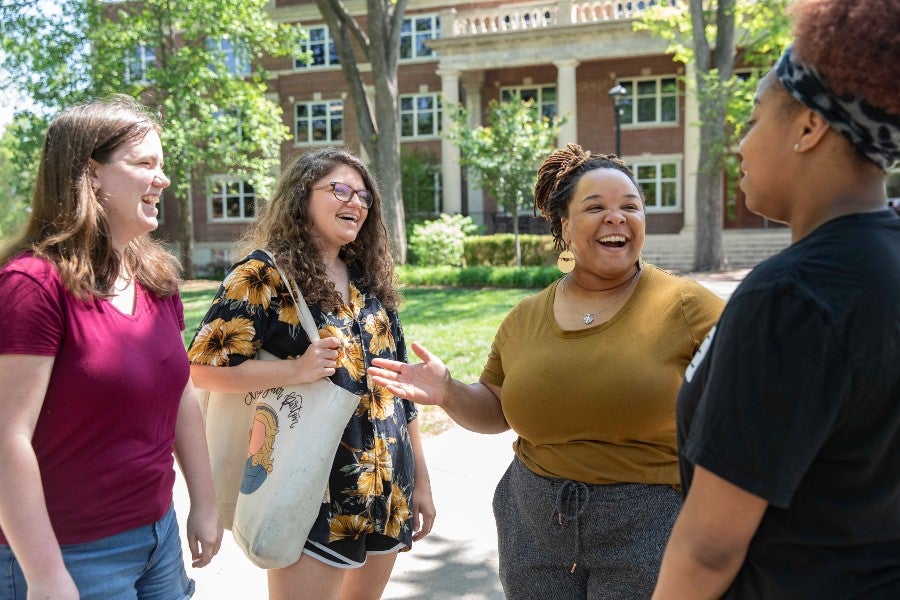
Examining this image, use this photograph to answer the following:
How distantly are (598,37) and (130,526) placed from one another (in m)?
28.7

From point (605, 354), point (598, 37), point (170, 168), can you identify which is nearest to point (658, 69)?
point (598, 37)

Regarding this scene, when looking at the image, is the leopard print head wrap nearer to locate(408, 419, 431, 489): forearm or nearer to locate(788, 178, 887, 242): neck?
locate(788, 178, 887, 242): neck

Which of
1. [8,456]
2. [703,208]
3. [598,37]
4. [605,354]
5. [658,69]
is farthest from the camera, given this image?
[658,69]

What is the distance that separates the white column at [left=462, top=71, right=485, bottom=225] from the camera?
31.4 meters

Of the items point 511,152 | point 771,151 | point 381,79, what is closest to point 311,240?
point 771,151

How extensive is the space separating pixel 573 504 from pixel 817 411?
1.28m

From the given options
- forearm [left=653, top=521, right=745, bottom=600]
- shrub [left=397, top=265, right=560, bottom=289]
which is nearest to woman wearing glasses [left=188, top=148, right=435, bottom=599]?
forearm [left=653, top=521, right=745, bottom=600]

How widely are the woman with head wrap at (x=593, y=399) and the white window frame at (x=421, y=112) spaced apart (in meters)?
31.0

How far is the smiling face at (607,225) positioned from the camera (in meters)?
2.67

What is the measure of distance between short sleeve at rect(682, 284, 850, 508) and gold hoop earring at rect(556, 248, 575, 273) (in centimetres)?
149

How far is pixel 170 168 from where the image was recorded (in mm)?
24625

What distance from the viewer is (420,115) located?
34.0 m

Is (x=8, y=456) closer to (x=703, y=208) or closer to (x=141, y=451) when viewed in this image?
(x=141, y=451)

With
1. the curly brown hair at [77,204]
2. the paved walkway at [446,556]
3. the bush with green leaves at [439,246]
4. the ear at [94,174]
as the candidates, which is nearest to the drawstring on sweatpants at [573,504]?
the curly brown hair at [77,204]
